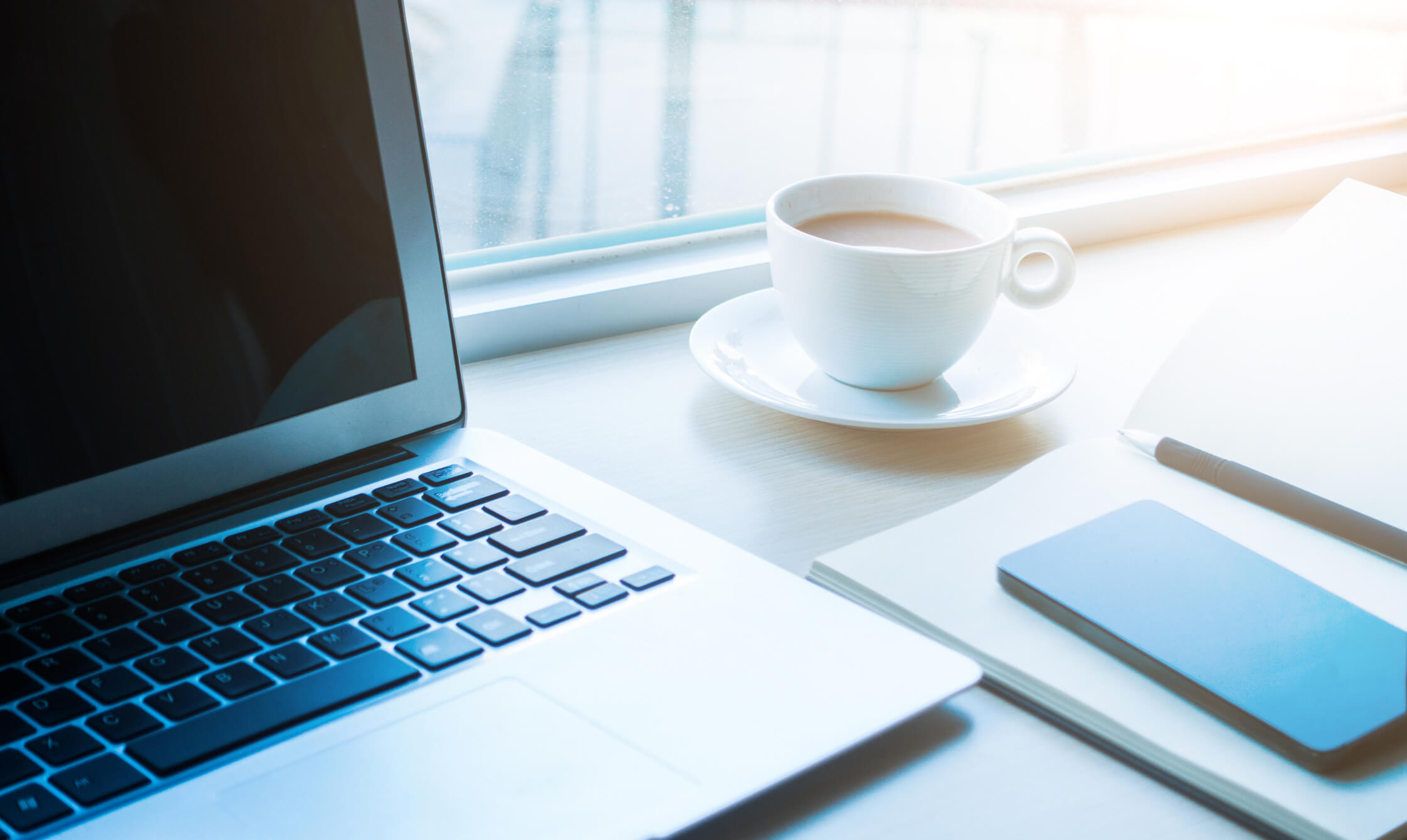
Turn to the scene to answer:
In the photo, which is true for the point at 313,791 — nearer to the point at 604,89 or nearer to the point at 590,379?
the point at 590,379

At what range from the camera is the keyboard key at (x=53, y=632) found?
1.27 feet

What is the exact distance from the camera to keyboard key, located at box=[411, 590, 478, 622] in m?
0.41

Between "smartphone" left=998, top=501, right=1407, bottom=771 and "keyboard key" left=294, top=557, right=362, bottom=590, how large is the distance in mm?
245

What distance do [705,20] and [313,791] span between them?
0.70 metres

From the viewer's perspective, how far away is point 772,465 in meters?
0.58

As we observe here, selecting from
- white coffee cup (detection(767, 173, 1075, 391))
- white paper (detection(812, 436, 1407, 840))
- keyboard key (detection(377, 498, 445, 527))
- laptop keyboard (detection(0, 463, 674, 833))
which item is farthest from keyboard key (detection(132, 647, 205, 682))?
white coffee cup (detection(767, 173, 1075, 391))

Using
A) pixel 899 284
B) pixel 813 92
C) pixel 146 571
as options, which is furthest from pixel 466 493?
pixel 813 92

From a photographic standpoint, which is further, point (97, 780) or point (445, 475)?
point (445, 475)

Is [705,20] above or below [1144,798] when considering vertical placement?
above

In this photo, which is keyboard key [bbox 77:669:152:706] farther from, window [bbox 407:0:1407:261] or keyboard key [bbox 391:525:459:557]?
window [bbox 407:0:1407:261]

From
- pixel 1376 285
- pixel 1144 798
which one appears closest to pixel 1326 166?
pixel 1376 285

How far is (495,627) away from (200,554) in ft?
0.40

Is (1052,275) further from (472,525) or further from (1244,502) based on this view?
(472,525)

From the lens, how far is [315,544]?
446 mm
